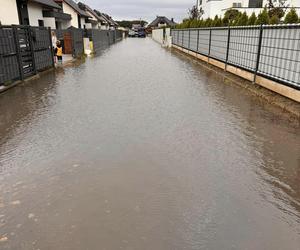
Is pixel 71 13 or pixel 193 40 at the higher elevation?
pixel 71 13

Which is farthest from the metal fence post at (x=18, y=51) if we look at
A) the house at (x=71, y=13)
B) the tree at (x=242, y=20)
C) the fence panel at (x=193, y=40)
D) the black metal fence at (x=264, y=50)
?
the house at (x=71, y=13)

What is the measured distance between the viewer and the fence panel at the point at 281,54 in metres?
7.22

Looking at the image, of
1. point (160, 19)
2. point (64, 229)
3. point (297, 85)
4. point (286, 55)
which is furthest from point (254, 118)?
point (160, 19)

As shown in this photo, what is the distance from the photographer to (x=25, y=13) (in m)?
24.9

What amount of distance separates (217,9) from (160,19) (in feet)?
203

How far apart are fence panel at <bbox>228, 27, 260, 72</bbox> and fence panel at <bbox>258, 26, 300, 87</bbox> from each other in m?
0.63

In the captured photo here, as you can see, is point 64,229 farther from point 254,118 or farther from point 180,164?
point 254,118

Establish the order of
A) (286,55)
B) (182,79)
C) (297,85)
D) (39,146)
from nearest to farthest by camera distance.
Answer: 1. (39,146)
2. (297,85)
3. (286,55)
4. (182,79)

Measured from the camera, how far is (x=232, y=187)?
3.63 meters

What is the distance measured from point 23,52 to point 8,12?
40.7 ft

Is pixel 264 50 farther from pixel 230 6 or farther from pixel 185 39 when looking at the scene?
pixel 230 6

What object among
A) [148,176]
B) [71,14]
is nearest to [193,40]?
[148,176]

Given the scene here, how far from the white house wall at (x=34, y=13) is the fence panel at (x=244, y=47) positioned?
2039 centimetres

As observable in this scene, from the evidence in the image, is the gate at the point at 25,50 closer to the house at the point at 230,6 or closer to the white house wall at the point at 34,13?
the white house wall at the point at 34,13
